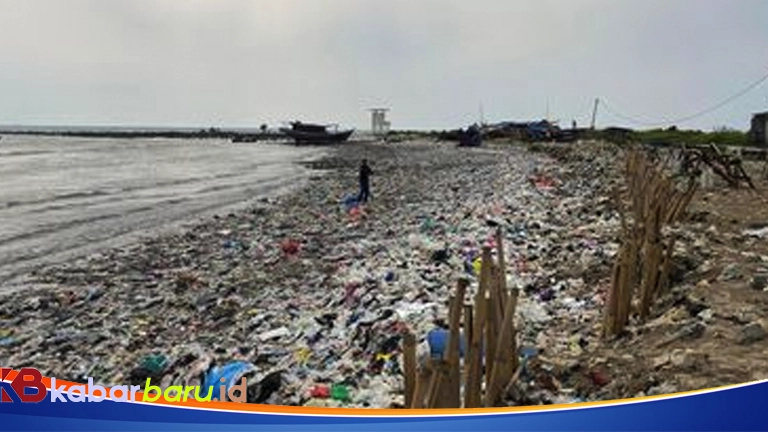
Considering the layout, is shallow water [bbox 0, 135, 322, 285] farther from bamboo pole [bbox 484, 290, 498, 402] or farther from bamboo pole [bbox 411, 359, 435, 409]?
bamboo pole [bbox 411, 359, 435, 409]

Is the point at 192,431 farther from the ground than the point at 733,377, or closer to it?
farther from the ground

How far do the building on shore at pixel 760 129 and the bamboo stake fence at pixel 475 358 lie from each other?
38418mm

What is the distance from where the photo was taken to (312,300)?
10.7 meters

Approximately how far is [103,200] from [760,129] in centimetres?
3211

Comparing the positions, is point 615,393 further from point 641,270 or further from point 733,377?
point 641,270

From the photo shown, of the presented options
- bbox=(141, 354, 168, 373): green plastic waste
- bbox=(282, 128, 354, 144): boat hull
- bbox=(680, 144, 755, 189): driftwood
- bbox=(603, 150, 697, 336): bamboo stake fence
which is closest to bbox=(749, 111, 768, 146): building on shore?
bbox=(680, 144, 755, 189): driftwood

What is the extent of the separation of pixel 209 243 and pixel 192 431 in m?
14.7

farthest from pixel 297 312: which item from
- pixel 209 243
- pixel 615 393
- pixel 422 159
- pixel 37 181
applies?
pixel 422 159

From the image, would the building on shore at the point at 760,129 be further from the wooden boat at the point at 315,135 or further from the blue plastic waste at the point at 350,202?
the wooden boat at the point at 315,135

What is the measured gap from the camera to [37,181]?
39.4 metres

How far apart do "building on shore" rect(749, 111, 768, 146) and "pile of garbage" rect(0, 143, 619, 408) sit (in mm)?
24169

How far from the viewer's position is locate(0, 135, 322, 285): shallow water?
18844mm

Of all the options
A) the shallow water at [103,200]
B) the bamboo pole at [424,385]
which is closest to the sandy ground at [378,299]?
the bamboo pole at [424,385]

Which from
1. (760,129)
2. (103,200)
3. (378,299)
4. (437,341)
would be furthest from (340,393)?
(760,129)
